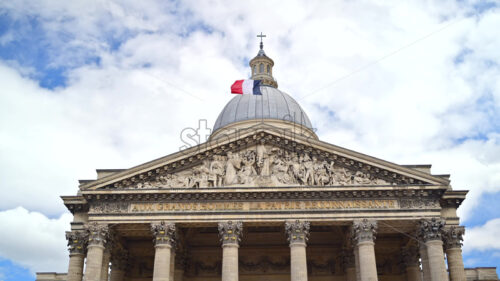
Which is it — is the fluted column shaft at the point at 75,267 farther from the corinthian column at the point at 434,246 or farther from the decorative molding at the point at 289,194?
the corinthian column at the point at 434,246

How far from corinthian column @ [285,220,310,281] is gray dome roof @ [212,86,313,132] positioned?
1052 inches

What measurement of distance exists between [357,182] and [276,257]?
10.0 m

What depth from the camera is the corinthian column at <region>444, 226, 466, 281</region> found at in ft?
108

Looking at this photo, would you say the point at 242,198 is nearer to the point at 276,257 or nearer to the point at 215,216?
the point at 215,216

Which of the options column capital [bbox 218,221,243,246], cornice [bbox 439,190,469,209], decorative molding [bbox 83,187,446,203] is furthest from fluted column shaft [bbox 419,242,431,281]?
column capital [bbox 218,221,243,246]

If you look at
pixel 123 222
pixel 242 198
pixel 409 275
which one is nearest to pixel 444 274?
pixel 409 275

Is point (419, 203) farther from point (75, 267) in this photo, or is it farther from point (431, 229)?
point (75, 267)

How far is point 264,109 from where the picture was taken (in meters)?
59.5

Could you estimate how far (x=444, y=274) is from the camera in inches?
1219

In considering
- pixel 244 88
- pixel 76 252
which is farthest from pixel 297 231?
pixel 76 252

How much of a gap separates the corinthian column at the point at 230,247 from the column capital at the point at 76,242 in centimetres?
897

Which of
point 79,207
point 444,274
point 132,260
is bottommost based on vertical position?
point 444,274

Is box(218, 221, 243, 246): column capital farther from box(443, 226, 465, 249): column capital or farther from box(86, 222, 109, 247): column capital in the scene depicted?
box(443, 226, 465, 249): column capital

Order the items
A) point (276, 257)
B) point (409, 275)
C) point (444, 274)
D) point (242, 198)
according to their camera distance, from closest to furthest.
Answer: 1. point (444, 274)
2. point (242, 198)
3. point (409, 275)
4. point (276, 257)
